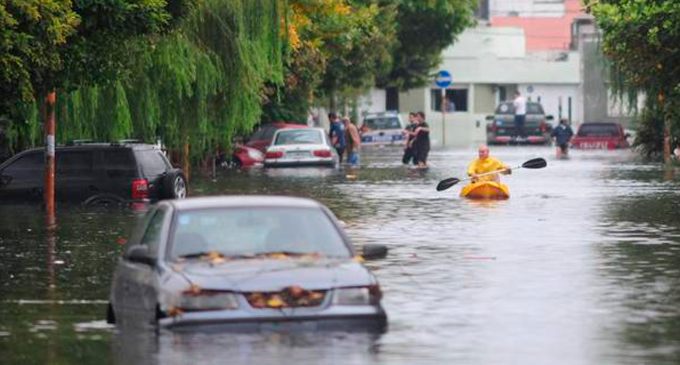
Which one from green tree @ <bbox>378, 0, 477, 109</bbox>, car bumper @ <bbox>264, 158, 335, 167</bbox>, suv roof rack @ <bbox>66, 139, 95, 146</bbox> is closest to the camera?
suv roof rack @ <bbox>66, 139, 95, 146</bbox>

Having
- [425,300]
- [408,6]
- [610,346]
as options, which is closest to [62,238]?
[425,300]

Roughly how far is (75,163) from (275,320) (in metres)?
21.7

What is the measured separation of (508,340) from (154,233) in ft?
9.12

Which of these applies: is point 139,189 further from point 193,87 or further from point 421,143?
point 421,143

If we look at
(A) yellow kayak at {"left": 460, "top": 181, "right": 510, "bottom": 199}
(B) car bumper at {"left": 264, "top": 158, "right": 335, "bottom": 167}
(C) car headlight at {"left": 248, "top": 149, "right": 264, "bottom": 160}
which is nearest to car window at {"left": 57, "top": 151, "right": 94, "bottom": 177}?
(A) yellow kayak at {"left": 460, "top": 181, "right": 510, "bottom": 199}

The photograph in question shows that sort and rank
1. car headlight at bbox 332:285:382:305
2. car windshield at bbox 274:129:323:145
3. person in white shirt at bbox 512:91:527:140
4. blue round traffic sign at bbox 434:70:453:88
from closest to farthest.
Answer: car headlight at bbox 332:285:382:305 → car windshield at bbox 274:129:323:145 → person in white shirt at bbox 512:91:527:140 → blue round traffic sign at bbox 434:70:453:88

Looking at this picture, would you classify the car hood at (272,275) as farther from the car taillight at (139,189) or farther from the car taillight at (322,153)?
the car taillight at (322,153)

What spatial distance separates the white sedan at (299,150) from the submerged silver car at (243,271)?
41737mm

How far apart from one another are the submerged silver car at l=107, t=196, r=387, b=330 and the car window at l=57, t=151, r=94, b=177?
1934cm

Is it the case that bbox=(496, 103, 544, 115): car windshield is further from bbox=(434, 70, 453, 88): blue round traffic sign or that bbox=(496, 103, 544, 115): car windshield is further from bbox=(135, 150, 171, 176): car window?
bbox=(135, 150, 171, 176): car window

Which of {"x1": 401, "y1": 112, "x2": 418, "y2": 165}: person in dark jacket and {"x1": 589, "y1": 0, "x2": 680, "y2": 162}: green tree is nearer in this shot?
{"x1": 589, "y1": 0, "x2": 680, "y2": 162}: green tree

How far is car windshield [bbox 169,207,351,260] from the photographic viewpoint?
14117mm

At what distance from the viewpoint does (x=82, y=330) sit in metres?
15.0

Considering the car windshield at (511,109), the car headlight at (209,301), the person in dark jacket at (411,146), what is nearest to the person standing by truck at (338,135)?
the person in dark jacket at (411,146)
